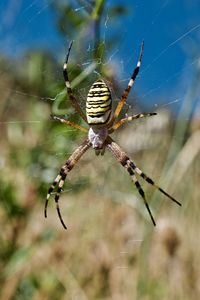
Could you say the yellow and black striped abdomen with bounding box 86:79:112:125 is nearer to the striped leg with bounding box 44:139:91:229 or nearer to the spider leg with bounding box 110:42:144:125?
the spider leg with bounding box 110:42:144:125

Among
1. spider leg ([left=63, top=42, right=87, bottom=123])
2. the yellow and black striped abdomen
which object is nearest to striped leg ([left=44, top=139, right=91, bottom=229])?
spider leg ([left=63, top=42, right=87, bottom=123])

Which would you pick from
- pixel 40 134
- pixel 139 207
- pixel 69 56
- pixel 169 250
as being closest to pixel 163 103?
pixel 69 56

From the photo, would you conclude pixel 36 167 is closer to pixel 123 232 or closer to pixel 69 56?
pixel 69 56

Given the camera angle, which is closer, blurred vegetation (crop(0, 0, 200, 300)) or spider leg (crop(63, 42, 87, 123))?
spider leg (crop(63, 42, 87, 123))

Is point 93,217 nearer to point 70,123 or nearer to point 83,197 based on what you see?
point 83,197

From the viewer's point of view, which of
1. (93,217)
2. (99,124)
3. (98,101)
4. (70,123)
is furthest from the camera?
(93,217)

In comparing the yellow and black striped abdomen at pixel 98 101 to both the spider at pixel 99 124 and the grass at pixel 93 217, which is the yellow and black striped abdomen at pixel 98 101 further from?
the grass at pixel 93 217

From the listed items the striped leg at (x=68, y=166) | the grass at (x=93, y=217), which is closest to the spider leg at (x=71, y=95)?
the grass at (x=93, y=217)

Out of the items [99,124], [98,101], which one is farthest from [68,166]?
[98,101]
